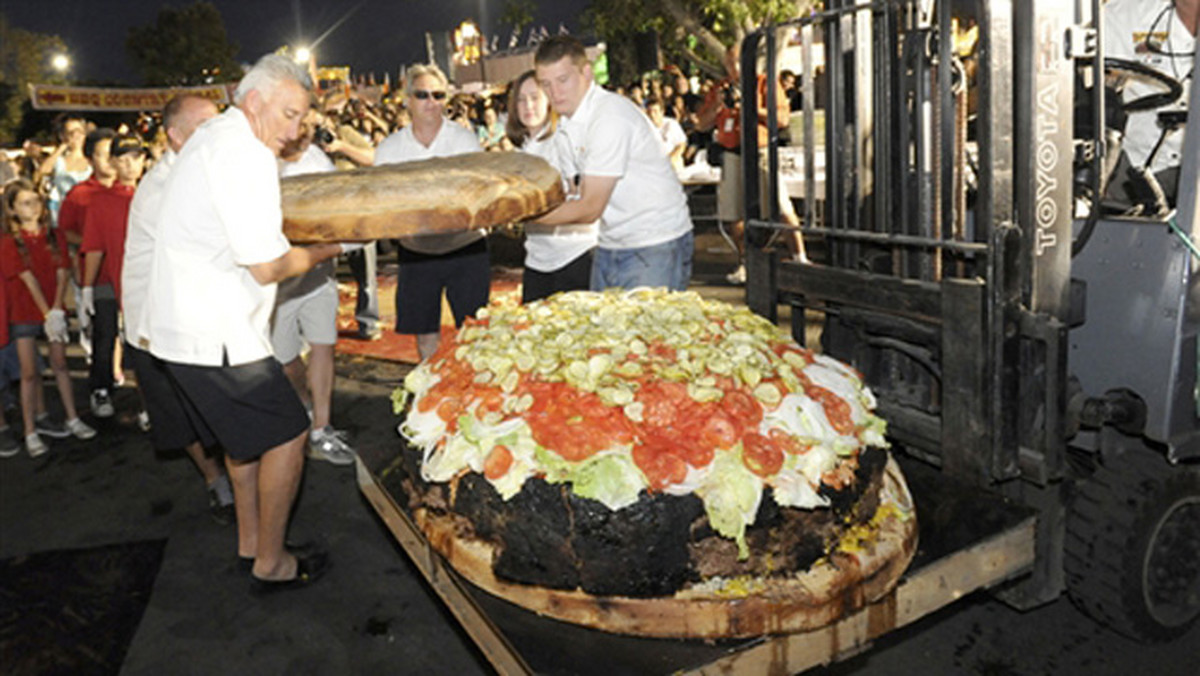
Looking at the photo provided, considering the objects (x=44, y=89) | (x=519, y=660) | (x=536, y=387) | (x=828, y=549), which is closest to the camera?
(x=519, y=660)

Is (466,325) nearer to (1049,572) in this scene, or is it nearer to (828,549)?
(828,549)

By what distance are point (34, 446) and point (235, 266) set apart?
4232 mm

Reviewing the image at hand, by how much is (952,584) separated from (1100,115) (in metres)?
1.76

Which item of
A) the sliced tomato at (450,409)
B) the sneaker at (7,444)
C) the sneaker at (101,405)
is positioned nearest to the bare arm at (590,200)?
the sliced tomato at (450,409)

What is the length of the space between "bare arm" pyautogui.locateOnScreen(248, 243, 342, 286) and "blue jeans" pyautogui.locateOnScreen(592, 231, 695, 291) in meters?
1.86

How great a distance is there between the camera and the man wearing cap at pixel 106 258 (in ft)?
22.1

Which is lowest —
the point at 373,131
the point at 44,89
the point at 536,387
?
the point at 536,387

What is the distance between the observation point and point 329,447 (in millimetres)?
6297

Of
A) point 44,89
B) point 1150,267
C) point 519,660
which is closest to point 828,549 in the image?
point 519,660

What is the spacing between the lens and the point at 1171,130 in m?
3.82

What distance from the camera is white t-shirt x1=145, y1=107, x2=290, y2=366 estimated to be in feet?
11.9

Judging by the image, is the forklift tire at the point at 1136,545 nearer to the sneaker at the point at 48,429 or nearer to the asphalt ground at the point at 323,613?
the asphalt ground at the point at 323,613

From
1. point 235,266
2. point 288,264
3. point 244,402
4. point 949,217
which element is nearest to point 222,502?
point 244,402

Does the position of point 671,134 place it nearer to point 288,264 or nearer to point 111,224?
point 111,224
